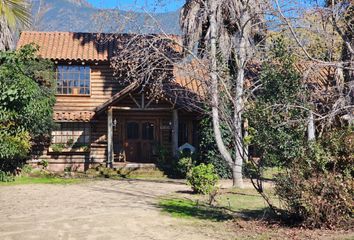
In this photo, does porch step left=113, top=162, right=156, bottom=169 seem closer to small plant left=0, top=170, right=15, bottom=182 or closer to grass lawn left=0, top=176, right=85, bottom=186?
grass lawn left=0, top=176, right=85, bottom=186

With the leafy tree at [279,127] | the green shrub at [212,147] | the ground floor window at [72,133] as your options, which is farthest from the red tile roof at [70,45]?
the leafy tree at [279,127]

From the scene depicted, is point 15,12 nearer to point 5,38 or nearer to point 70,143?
point 5,38

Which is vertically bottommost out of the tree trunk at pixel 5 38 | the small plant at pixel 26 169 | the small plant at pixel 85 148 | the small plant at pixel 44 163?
the small plant at pixel 26 169

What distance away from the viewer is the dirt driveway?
29.4ft

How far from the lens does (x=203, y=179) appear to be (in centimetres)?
→ 1470

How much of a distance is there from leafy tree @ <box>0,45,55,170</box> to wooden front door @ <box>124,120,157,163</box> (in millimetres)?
4122

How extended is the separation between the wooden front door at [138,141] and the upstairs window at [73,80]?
9.21 ft

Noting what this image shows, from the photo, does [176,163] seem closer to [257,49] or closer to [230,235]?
[257,49]

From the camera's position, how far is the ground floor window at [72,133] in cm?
2356

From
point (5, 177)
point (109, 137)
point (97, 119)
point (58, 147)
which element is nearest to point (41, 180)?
point (5, 177)

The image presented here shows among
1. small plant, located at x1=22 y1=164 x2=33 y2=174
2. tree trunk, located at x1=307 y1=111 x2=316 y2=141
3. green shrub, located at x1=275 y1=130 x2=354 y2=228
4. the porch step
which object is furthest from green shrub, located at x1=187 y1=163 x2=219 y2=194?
small plant, located at x1=22 y1=164 x2=33 y2=174

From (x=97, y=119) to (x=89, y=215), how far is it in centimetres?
1275

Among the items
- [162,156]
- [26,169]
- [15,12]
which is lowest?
[26,169]

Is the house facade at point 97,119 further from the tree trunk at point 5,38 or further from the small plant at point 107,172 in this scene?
the tree trunk at point 5,38
